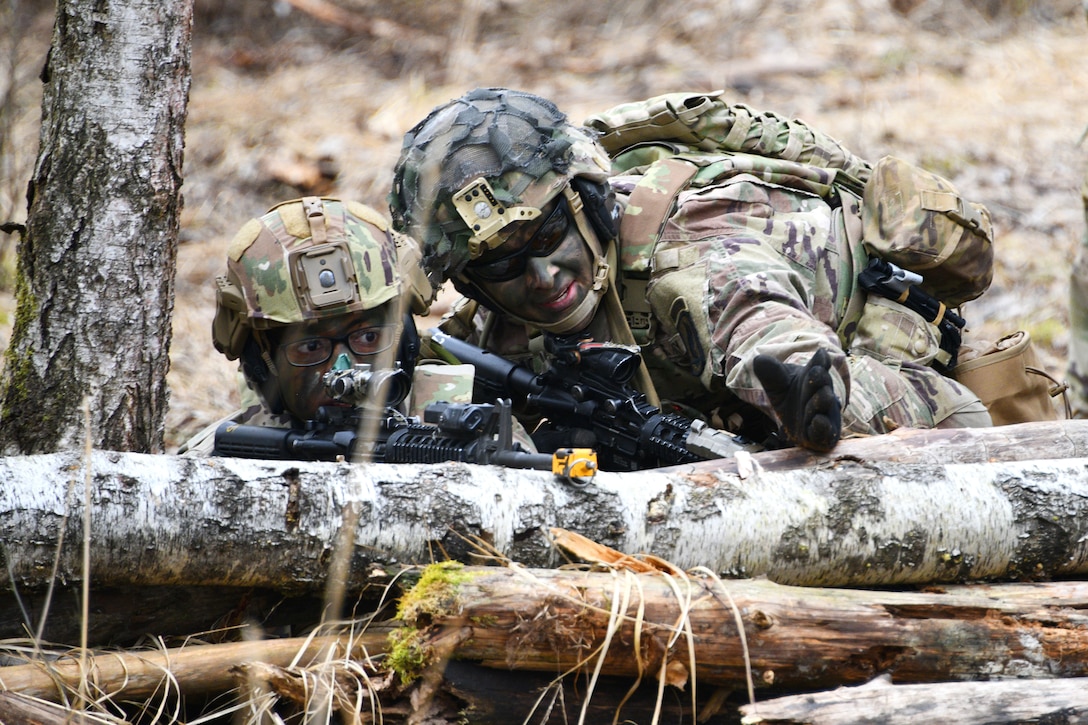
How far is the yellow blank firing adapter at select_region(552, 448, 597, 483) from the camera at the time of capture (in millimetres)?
2744

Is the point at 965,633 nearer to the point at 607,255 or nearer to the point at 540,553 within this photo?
the point at 540,553

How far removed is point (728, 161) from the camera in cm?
423

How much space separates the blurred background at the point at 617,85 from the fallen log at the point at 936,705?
498 centimetres

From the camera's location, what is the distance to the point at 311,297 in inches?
154

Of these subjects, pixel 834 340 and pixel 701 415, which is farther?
pixel 701 415

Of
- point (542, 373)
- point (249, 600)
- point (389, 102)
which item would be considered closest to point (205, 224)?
point (389, 102)

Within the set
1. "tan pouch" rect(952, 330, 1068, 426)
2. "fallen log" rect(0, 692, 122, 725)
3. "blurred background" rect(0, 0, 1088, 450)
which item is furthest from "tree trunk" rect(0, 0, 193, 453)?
"blurred background" rect(0, 0, 1088, 450)

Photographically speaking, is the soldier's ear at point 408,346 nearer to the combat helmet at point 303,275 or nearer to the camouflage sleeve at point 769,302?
the combat helmet at point 303,275

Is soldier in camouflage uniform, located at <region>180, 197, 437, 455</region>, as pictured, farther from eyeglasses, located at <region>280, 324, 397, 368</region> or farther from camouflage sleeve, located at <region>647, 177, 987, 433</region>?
camouflage sleeve, located at <region>647, 177, 987, 433</region>

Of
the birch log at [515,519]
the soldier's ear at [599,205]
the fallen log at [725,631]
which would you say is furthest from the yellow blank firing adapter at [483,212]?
the fallen log at [725,631]

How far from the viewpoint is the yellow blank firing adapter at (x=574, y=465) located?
274cm

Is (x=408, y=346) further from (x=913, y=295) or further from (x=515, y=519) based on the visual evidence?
(x=913, y=295)

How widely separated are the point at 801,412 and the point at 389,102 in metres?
7.41

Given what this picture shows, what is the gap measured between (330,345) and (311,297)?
22 centimetres
